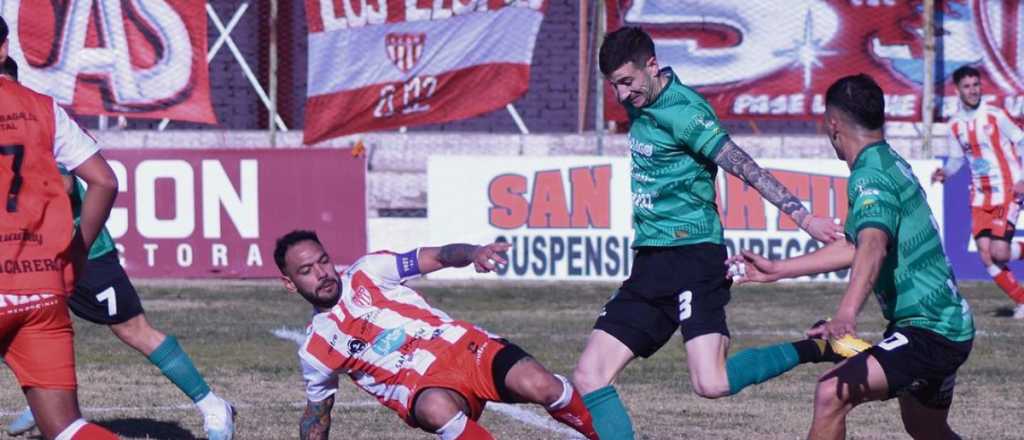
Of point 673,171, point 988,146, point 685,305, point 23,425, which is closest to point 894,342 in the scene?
point 685,305

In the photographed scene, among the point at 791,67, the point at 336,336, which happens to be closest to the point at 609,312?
the point at 336,336

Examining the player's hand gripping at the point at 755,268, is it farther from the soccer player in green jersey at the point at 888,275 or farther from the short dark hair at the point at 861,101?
the short dark hair at the point at 861,101

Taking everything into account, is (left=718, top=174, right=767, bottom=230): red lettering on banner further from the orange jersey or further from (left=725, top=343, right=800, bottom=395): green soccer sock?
the orange jersey

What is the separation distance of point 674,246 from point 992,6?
37.9 feet

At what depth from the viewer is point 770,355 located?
762 centimetres

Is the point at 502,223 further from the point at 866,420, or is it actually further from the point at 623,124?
the point at 866,420

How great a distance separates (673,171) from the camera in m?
7.55

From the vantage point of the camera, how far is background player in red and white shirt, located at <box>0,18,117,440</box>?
580 centimetres

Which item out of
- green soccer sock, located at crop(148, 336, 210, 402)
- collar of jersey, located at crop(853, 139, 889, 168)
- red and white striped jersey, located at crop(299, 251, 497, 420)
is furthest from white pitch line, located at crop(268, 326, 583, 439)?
collar of jersey, located at crop(853, 139, 889, 168)

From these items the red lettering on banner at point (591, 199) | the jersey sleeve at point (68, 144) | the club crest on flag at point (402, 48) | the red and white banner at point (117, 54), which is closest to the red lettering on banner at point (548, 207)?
the red lettering on banner at point (591, 199)

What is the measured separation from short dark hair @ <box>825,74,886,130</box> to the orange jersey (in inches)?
111

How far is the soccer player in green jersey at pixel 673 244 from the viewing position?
24.3ft

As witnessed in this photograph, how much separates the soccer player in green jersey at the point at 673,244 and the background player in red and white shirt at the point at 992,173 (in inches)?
278

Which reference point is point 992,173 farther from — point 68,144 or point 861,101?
point 68,144
